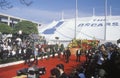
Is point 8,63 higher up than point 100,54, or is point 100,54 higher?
point 100,54

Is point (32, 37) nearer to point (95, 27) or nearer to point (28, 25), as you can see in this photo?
point (95, 27)

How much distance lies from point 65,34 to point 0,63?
4162cm

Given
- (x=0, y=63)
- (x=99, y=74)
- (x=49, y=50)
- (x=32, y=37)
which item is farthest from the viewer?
(x=32, y=37)

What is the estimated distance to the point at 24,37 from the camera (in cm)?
3800

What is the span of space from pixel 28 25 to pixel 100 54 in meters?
69.5

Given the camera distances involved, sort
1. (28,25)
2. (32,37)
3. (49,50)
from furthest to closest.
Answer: (28,25) < (32,37) < (49,50)

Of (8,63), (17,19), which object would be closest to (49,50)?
(8,63)

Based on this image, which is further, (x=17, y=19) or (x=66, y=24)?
(x=17, y=19)

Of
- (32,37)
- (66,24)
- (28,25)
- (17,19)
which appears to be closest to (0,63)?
(32,37)

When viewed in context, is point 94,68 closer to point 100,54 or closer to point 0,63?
point 100,54

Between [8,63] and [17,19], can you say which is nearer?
[8,63]

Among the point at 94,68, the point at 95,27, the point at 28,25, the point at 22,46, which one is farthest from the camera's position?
the point at 28,25

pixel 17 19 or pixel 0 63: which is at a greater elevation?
pixel 17 19

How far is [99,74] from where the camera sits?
11.4 m
